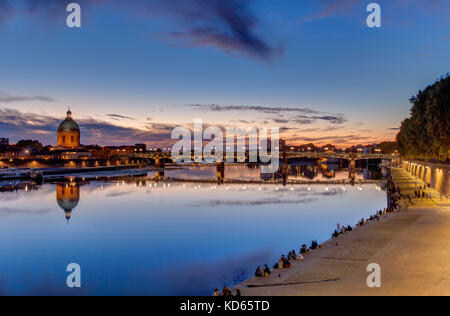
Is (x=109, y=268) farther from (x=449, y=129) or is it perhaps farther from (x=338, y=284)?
(x=449, y=129)

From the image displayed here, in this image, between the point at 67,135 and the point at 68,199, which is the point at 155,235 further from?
the point at 67,135

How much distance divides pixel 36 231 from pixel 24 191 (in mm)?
31135

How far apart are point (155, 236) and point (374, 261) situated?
15246 mm

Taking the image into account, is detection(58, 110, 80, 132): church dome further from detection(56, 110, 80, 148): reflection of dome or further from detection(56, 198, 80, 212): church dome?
detection(56, 198, 80, 212): church dome

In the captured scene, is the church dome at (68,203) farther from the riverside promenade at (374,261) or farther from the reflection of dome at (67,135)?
the reflection of dome at (67,135)

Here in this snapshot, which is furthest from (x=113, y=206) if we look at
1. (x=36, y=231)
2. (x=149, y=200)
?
(x=36, y=231)

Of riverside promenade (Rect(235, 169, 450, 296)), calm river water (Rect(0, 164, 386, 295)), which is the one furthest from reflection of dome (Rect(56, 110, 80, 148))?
riverside promenade (Rect(235, 169, 450, 296))

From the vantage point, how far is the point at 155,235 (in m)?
27.5

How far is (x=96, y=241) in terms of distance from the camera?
84.6 feet

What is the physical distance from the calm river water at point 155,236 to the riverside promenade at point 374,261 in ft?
9.78

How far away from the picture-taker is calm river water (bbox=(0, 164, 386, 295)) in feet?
56.6

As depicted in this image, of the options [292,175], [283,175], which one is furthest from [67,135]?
[292,175]

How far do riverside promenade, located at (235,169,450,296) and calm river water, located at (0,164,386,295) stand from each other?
9.78ft

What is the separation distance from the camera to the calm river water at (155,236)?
680 inches
